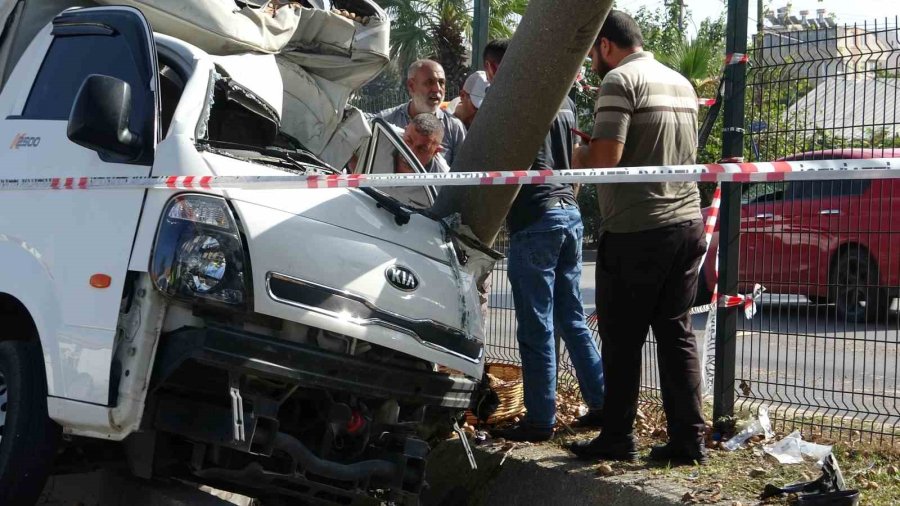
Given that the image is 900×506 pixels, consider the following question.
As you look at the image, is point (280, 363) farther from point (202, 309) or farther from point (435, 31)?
point (435, 31)

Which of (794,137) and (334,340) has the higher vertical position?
(794,137)

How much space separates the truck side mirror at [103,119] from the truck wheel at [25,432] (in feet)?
2.83

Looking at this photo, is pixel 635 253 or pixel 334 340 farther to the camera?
pixel 635 253

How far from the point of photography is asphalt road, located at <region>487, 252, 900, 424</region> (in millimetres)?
5488

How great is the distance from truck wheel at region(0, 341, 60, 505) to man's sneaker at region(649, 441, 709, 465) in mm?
2785

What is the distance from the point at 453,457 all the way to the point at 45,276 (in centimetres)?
260

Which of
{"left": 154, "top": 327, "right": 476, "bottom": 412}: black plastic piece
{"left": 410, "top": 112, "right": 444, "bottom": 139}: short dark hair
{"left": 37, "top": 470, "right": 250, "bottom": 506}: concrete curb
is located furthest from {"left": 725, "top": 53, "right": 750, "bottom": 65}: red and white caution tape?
{"left": 37, "top": 470, "right": 250, "bottom": 506}: concrete curb

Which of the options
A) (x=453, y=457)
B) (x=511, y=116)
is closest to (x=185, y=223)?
(x=511, y=116)

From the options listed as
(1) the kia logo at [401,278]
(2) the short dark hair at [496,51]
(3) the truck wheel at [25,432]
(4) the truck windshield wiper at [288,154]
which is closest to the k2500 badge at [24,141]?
(4) the truck windshield wiper at [288,154]

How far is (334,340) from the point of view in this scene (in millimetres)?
4184

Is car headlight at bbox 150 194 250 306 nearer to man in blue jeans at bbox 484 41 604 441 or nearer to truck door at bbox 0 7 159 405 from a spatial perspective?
truck door at bbox 0 7 159 405

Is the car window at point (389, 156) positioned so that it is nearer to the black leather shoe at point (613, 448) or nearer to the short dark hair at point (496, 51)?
the short dark hair at point (496, 51)

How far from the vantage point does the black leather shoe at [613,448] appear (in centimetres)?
541

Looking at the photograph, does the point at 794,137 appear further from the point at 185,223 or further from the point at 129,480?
the point at 129,480
